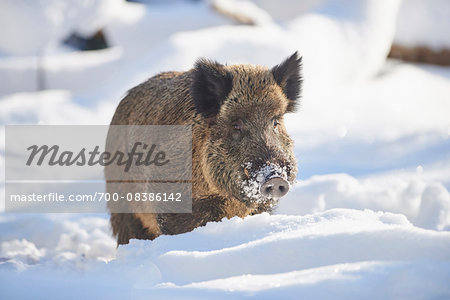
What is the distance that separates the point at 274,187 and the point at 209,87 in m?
0.90

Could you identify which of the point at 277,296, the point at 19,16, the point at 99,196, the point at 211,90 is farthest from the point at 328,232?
the point at 19,16

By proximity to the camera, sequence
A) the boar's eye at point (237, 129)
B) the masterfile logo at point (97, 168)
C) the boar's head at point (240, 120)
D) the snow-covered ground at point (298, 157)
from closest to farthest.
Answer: the snow-covered ground at point (298, 157), the boar's head at point (240, 120), the boar's eye at point (237, 129), the masterfile logo at point (97, 168)

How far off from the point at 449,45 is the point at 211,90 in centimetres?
881

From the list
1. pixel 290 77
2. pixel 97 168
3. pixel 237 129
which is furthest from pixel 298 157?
pixel 97 168

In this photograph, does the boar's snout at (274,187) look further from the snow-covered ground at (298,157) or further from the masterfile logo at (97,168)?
the masterfile logo at (97,168)

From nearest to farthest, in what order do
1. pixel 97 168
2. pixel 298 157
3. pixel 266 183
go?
pixel 266 183
pixel 298 157
pixel 97 168

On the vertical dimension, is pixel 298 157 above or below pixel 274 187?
above

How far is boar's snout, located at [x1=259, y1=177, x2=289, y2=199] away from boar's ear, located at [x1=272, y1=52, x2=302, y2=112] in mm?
919

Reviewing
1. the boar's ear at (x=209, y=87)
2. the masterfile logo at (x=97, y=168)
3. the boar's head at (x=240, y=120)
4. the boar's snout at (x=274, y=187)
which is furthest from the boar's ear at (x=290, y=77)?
the boar's snout at (x=274, y=187)

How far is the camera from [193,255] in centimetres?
301

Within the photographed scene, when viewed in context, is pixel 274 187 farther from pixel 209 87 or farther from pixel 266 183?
pixel 209 87

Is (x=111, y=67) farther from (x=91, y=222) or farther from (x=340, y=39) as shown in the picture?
(x=91, y=222)

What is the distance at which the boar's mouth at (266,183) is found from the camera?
3201 millimetres

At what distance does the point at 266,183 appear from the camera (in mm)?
3201
